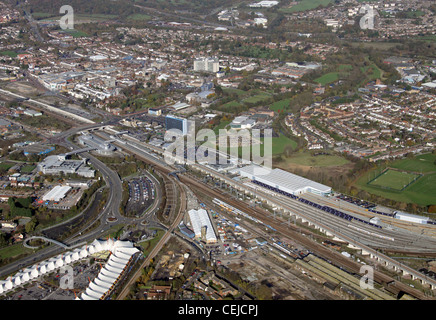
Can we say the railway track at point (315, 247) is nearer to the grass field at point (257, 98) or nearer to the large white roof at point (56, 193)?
the large white roof at point (56, 193)

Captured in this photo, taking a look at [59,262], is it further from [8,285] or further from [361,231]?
[361,231]

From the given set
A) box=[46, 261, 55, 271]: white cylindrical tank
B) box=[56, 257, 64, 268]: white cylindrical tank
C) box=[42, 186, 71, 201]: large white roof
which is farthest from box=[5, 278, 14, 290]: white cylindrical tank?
box=[42, 186, 71, 201]: large white roof

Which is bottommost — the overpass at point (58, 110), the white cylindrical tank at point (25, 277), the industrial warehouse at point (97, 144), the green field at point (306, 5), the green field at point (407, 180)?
the white cylindrical tank at point (25, 277)

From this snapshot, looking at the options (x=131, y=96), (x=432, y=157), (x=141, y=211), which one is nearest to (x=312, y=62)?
(x=131, y=96)

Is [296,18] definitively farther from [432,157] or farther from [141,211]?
[141,211]

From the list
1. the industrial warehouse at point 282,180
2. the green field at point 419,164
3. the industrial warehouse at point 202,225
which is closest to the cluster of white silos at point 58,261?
the industrial warehouse at point 202,225

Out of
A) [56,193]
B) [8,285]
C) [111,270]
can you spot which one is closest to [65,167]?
[56,193]
